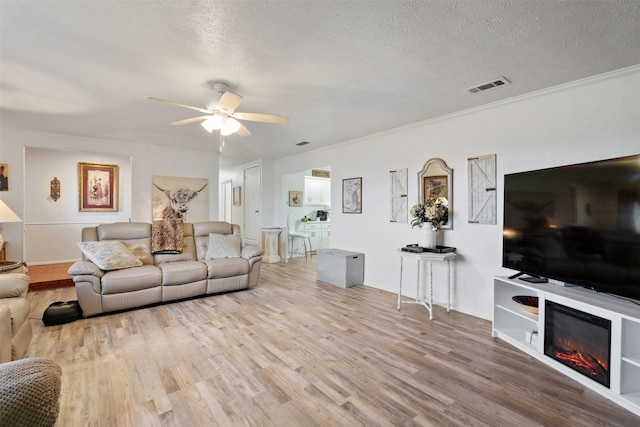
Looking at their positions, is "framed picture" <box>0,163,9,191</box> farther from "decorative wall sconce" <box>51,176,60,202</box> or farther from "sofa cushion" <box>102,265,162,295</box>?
"sofa cushion" <box>102,265,162,295</box>

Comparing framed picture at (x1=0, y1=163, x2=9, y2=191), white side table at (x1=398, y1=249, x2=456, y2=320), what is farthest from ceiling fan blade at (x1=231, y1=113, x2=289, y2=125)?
framed picture at (x1=0, y1=163, x2=9, y2=191)

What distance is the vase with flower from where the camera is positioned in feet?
Result: 11.6

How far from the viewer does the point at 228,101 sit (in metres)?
2.61

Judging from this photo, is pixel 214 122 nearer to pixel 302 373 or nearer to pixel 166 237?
pixel 166 237

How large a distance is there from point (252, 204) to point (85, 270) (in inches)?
171

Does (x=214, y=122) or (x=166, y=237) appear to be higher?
(x=214, y=122)

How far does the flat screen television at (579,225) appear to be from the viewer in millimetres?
1980

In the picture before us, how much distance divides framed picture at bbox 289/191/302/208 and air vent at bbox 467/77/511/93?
4.96 m

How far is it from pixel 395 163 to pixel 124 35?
342 cm

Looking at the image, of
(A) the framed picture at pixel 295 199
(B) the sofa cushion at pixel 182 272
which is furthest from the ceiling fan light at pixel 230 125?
(A) the framed picture at pixel 295 199

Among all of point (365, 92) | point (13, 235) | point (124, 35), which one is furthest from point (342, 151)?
point (13, 235)

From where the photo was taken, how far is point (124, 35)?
2041mm

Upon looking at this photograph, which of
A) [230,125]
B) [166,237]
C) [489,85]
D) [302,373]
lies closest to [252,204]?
[166,237]

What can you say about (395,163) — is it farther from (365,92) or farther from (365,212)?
(365,92)
